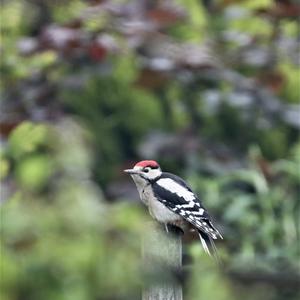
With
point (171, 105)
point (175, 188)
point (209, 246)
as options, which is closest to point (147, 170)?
point (175, 188)

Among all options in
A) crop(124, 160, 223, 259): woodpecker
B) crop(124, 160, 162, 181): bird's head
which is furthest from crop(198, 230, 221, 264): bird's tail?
crop(124, 160, 162, 181): bird's head

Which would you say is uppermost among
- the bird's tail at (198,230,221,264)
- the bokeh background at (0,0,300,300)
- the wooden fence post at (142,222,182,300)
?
the bokeh background at (0,0,300,300)

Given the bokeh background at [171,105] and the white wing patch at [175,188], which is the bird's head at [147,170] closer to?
the white wing patch at [175,188]

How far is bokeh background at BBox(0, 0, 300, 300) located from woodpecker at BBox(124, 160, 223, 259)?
65 cm

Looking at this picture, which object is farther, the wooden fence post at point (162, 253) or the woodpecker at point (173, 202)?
the woodpecker at point (173, 202)

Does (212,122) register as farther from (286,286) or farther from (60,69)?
(286,286)

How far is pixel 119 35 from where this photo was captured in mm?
6023

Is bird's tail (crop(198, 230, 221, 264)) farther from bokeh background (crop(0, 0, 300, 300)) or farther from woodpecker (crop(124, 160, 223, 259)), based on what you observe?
bokeh background (crop(0, 0, 300, 300))

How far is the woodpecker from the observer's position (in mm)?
3701

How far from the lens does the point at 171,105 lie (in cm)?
682

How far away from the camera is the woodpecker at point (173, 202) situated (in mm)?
3701

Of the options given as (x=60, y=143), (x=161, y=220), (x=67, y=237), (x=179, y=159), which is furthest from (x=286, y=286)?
(x=179, y=159)

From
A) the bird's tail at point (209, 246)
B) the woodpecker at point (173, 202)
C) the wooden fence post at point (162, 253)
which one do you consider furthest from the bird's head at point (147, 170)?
the wooden fence post at point (162, 253)

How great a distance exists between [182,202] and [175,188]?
0.06 meters
